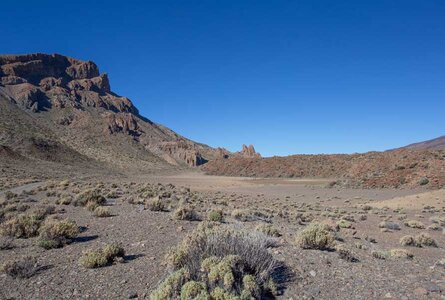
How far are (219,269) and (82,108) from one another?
426 ft

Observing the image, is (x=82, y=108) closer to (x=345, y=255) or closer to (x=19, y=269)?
(x=19, y=269)

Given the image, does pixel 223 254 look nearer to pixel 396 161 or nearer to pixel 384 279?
pixel 384 279

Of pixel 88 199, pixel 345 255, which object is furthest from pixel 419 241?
pixel 88 199

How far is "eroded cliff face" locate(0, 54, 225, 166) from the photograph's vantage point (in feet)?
344

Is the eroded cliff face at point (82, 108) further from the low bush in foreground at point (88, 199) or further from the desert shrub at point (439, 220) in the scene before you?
the desert shrub at point (439, 220)

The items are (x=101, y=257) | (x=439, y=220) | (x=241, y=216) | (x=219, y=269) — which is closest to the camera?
(x=219, y=269)

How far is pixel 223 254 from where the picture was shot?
6.48m

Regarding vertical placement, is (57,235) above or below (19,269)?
above

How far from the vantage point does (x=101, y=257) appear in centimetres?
734

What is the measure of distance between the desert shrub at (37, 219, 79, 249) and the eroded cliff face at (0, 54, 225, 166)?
8833 cm

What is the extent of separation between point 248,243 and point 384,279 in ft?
9.71

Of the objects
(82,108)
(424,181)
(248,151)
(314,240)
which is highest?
(82,108)

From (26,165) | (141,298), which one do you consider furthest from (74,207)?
(26,165)

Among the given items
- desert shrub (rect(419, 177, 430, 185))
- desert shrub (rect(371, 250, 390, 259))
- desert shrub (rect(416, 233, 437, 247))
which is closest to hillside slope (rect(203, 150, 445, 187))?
desert shrub (rect(419, 177, 430, 185))
